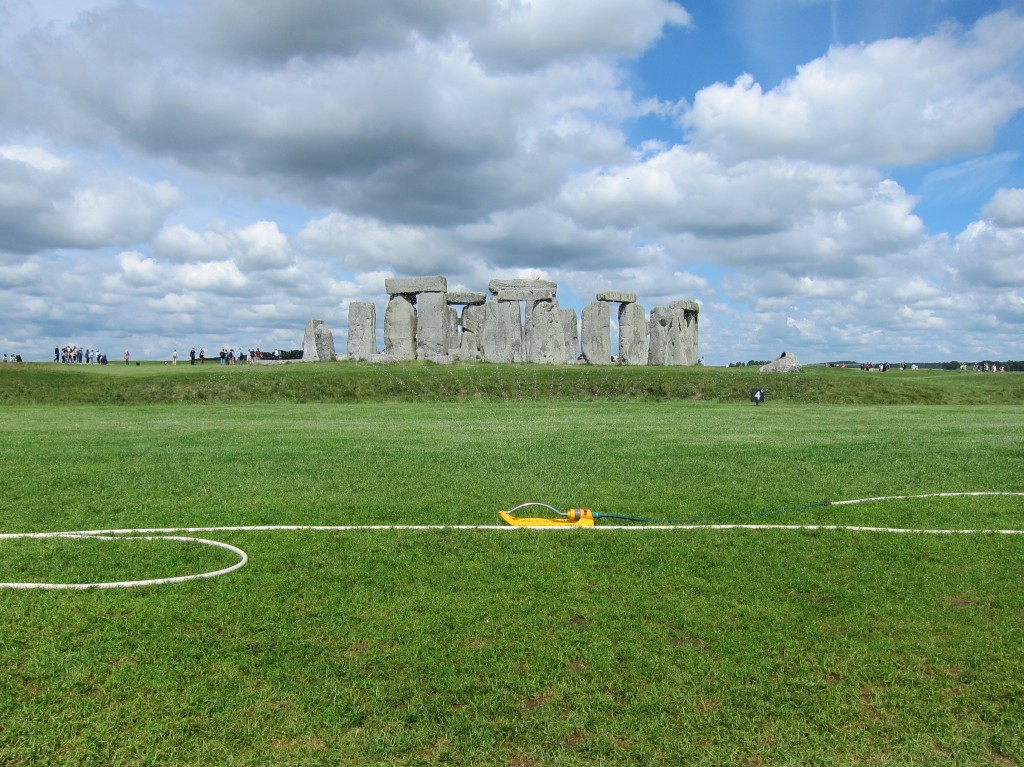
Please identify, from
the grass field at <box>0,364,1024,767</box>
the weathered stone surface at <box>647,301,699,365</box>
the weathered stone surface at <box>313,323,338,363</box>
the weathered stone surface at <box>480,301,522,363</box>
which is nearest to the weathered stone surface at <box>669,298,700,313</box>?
the weathered stone surface at <box>647,301,699,365</box>

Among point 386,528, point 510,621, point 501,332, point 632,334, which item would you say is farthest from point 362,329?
point 510,621

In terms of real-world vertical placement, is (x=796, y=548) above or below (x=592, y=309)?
below

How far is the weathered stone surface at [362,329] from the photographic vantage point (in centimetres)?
3653

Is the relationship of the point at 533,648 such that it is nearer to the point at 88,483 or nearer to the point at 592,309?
the point at 88,483

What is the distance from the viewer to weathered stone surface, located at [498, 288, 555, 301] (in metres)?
34.8

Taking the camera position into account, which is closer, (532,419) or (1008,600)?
(1008,600)

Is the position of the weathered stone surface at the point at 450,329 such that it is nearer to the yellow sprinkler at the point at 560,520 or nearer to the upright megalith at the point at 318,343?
the upright megalith at the point at 318,343

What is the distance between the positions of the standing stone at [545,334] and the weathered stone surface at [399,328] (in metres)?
5.35

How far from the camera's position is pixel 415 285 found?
34.1 meters

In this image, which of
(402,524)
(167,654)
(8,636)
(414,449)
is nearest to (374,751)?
(167,654)

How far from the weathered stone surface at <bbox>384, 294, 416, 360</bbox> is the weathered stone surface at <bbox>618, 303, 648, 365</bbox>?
10412mm

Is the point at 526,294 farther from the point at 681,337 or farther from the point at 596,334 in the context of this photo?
the point at 681,337

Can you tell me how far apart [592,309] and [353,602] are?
31.9 metres

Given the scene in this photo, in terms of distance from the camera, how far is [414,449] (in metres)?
12.4
